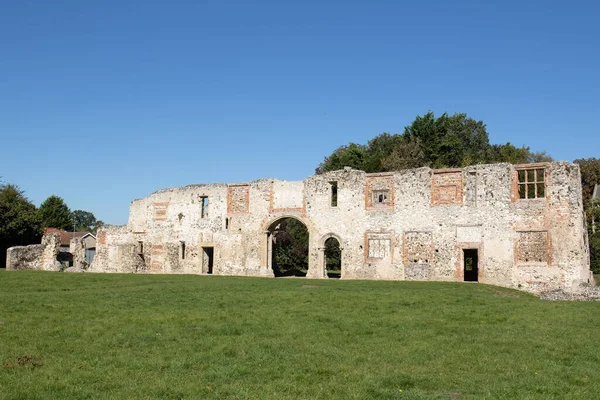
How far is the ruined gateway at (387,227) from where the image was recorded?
2980 centimetres

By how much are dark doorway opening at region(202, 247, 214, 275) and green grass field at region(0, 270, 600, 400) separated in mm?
20504

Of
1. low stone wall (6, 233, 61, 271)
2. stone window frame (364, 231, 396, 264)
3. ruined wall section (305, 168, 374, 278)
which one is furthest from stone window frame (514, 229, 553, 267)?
low stone wall (6, 233, 61, 271)

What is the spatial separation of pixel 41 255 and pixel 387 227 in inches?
1012

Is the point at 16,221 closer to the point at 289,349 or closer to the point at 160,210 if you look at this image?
the point at 160,210

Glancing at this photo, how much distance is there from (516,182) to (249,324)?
70.9 ft

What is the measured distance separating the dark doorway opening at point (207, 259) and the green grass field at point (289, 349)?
20.5 m

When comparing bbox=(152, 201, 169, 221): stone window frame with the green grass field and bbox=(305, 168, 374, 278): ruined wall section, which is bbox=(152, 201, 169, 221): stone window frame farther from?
the green grass field

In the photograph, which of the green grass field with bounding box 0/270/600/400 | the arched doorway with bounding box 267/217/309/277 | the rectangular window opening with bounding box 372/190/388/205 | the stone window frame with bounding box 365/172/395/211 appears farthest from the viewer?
the arched doorway with bounding box 267/217/309/277

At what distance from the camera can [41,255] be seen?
1677 inches

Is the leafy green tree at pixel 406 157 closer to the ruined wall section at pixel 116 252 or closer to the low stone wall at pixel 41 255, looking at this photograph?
the ruined wall section at pixel 116 252

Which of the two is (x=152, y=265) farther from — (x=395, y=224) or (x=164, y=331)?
(x=164, y=331)

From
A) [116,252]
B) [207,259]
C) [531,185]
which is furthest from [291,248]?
[531,185]

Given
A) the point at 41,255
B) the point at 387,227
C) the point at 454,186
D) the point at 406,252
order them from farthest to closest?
the point at 41,255, the point at 387,227, the point at 406,252, the point at 454,186

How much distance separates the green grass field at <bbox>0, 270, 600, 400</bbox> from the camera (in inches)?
344
